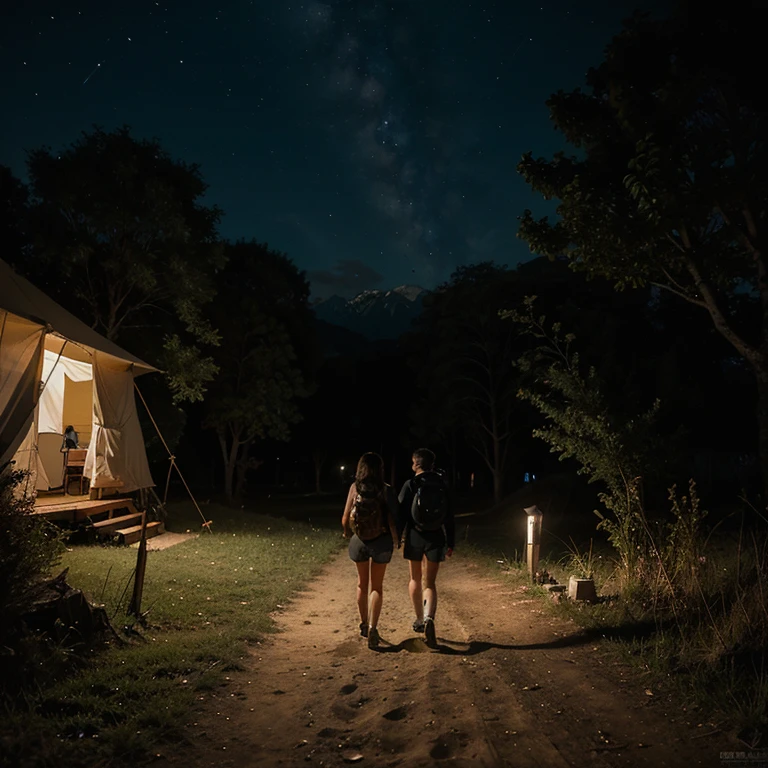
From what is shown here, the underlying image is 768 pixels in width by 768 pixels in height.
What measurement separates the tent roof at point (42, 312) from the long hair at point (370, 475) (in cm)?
482

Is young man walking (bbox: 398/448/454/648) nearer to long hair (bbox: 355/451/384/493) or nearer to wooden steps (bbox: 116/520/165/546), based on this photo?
→ long hair (bbox: 355/451/384/493)

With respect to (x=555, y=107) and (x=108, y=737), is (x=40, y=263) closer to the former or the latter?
(x=555, y=107)

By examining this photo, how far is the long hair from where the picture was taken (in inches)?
231

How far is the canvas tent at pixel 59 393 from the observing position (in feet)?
25.1

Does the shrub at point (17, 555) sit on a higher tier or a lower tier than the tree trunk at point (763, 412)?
lower

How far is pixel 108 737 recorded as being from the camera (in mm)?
3713

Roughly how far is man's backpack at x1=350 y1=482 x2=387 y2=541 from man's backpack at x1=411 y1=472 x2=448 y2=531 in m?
0.32

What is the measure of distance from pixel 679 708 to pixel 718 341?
23032 mm

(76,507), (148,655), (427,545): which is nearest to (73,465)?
(76,507)

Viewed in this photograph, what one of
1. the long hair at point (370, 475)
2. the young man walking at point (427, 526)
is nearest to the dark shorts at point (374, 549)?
the young man walking at point (427, 526)

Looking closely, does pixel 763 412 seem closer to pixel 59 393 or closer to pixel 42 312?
pixel 42 312

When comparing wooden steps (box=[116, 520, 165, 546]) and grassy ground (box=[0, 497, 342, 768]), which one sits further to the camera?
wooden steps (box=[116, 520, 165, 546])

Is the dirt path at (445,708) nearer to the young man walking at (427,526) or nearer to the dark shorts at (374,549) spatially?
the young man walking at (427,526)

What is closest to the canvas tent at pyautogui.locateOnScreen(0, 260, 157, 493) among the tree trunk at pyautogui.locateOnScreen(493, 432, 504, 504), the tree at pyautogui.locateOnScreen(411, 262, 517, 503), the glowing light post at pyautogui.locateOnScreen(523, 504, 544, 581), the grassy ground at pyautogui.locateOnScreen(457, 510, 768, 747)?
the glowing light post at pyautogui.locateOnScreen(523, 504, 544, 581)
